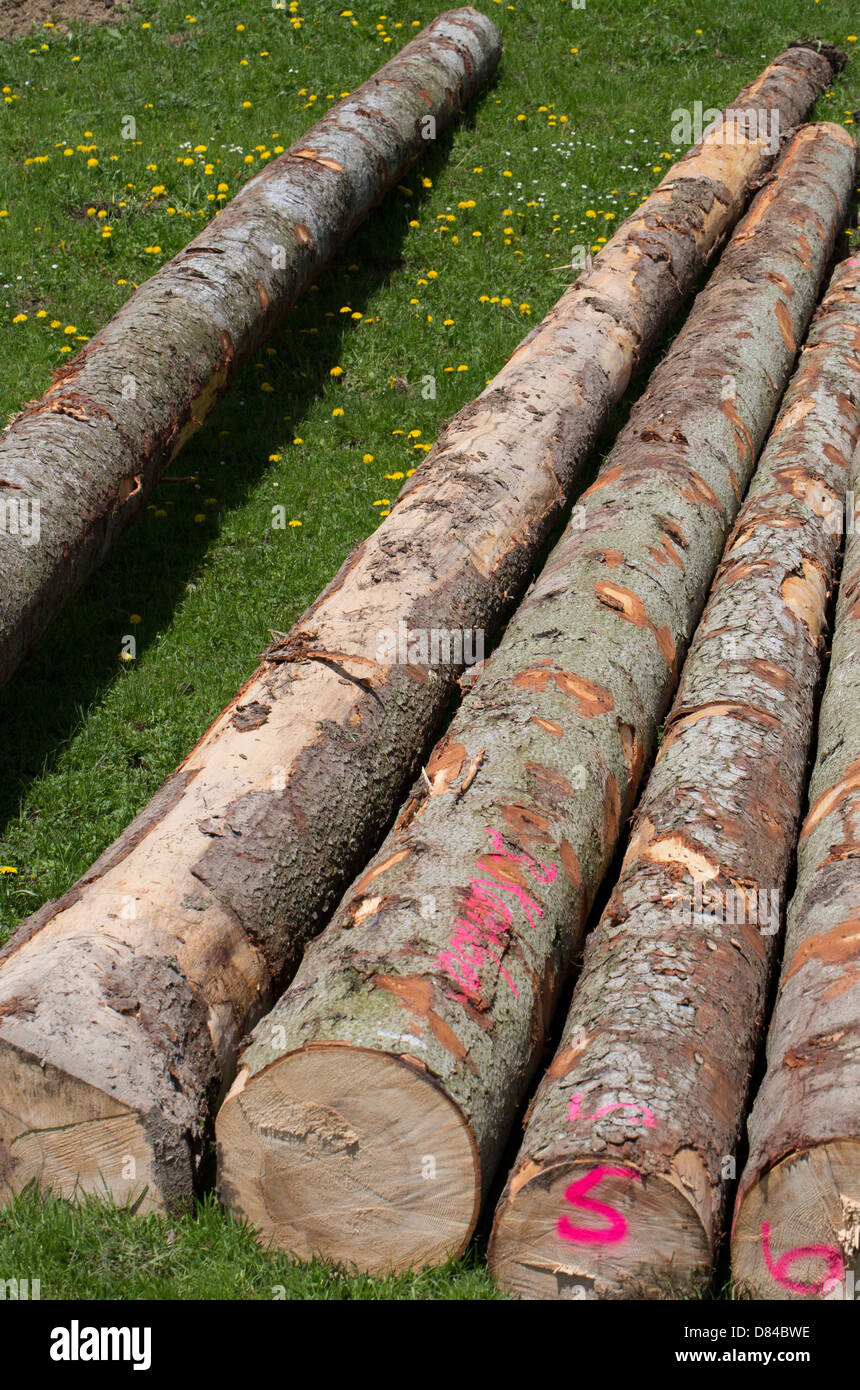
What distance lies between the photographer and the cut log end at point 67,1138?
9.00 ft

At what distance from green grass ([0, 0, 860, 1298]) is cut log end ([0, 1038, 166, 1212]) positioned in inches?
2.5

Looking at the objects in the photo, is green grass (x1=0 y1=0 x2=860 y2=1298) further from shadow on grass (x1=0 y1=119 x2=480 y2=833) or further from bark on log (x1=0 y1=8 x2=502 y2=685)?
bark on log (x1=0 y1=8 x2=502 y2=685)

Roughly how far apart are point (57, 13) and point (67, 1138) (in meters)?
10.5

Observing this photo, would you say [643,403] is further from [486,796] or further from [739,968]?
[739,968]

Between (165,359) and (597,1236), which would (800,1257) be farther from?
(165,359)

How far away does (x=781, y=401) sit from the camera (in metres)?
5.95

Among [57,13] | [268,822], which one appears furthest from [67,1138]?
[57,13]

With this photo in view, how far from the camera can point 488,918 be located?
9.56 ft

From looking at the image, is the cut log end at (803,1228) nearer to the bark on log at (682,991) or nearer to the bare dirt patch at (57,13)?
the bark on log at (682,991)

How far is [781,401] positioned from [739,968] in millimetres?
3880

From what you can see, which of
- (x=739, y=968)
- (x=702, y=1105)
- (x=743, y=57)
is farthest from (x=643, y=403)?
(x=743, y=57)

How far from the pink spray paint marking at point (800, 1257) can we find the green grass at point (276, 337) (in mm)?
669

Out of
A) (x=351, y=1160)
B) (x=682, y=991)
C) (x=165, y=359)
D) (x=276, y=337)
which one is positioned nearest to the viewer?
(x=351, y=1160)

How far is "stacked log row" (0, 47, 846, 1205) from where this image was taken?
2.80 metres
